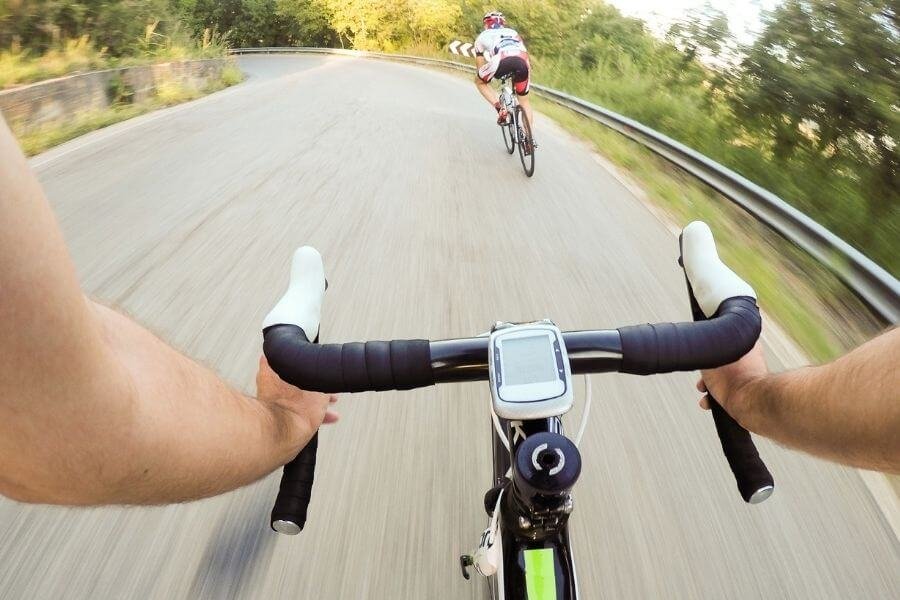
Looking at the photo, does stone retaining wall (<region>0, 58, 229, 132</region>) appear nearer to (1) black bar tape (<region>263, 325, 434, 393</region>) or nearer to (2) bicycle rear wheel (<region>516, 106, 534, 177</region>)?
(2) bicycle rear wheel (<region>516, 106, 534, 177</region>)

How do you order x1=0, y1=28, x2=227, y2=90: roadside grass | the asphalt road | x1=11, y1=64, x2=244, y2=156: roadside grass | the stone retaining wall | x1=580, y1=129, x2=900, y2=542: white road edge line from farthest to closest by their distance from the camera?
x1=0, y1=28, x2=227, y2=90: roadside grass
the stone retaining wall
x1=11, y1=64, x2=244, y2=156: roadside grass
x1=580, y1=129, x2=900, y2=542: white road edge line
the asphalt road

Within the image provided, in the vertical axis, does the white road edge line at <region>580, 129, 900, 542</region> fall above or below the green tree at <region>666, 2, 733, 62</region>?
below

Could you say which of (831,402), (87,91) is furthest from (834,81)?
(87,91)

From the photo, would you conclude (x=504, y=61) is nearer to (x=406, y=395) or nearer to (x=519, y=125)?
(x=519, y=125)

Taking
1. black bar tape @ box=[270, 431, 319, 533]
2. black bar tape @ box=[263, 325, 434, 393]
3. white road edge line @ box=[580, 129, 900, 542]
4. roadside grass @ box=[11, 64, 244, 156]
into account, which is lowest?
roadside grass @ box=[11, 64, 244, 156]

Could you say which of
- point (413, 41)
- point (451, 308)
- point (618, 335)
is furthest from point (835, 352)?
point (413, 41)

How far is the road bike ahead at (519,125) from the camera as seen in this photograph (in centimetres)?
627

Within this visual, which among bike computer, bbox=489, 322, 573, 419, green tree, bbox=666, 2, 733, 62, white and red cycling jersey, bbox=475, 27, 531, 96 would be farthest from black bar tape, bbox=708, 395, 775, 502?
green tree, bbox=666, 2, 733, 62

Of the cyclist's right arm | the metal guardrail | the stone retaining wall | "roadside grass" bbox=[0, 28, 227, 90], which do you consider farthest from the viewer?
"roadside grass" bbox=[0, 28, 227, 90]

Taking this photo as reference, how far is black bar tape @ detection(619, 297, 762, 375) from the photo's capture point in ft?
3.55

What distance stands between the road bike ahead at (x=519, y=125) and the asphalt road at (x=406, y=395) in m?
0.28

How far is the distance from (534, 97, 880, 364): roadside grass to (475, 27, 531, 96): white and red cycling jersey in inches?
68.7

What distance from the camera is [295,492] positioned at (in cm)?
127

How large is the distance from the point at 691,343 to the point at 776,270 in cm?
386
